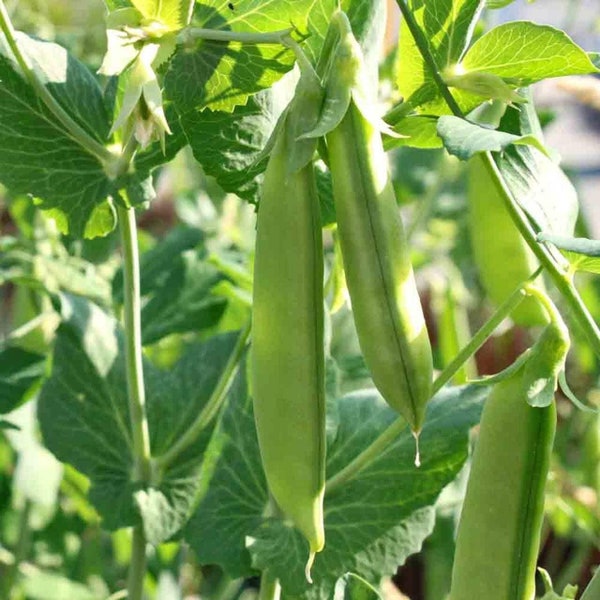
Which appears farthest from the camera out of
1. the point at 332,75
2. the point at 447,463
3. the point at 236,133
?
the point at 447,463

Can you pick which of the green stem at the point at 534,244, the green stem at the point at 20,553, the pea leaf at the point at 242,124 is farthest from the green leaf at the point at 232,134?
the green stem at the point at 20,553

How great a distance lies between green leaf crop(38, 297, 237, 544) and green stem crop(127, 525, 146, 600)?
0.08 ft

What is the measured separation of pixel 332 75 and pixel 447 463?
12.7 inches

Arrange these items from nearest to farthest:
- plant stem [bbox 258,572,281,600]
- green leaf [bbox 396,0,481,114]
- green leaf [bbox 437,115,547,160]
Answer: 1. green leaf [bbox 437,115,547,160]
2. green leaf [bbox 396,0,481,114]
3. plant stem [bbox 258,572,281,600]

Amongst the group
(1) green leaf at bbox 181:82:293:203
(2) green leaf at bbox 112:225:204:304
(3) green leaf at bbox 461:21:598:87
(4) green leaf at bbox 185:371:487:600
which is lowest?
(4) green leaf at bbox 185:371:487:600

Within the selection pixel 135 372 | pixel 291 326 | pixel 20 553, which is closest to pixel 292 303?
pixel 291 326

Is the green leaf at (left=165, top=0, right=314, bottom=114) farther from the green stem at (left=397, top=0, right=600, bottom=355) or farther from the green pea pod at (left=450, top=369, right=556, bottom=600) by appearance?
the green pea pod at (left=450, top=369, right=556, bottom=600)

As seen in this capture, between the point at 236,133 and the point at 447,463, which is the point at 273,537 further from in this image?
the point at 236,133

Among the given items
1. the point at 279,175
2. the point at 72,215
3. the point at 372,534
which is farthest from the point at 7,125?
the point at 372,534

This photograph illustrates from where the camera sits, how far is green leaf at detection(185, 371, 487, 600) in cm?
71

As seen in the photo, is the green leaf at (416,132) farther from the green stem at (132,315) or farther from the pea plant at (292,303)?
the green stem at (132,315)

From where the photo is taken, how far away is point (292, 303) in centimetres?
49

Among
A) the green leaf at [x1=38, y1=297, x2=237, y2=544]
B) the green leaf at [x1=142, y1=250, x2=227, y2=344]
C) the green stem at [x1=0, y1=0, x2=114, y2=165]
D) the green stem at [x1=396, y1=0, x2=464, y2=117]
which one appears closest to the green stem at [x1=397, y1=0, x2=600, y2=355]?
the green stem at [x1=396, y1=0, x2=464, y2=117]

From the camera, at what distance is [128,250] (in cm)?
65
